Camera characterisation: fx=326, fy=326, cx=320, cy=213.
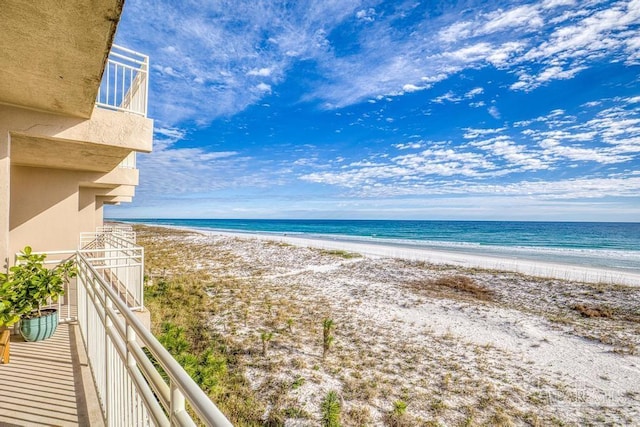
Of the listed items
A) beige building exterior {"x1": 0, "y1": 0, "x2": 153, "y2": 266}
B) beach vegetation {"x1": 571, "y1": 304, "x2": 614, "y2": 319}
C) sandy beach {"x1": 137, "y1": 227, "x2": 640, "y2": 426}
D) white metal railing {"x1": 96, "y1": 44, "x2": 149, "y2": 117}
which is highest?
white metal railing {"x1": 96, "y1": 44, "x2": 149, "y2": 117}

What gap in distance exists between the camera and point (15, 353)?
157 inches

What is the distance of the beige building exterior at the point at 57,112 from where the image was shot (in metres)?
2.61

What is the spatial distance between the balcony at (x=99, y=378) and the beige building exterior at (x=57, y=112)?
1.71 metres

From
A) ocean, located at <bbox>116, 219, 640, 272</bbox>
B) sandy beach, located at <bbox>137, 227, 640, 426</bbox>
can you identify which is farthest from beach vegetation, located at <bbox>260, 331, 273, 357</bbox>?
ocean, located at <bbox>116, 219, 640, 272</bbox>

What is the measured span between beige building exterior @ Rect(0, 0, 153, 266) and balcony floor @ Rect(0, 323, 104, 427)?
5.31 ft

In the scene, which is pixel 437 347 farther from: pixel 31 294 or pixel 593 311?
pixel 31 294

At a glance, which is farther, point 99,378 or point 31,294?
point 31,294

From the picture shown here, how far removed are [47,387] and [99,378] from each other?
1.96 feet

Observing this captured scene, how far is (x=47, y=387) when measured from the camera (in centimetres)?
325

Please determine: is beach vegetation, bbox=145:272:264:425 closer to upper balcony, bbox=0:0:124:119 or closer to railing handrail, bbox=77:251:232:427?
railing handrail, bbox=77:251:232:427

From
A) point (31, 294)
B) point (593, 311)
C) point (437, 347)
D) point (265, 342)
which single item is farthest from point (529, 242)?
point (31, 294)

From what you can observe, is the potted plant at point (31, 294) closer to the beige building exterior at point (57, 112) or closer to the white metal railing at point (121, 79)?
the beige building exterior at point (57, 112)

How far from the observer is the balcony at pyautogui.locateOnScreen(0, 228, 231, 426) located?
1.33 metres

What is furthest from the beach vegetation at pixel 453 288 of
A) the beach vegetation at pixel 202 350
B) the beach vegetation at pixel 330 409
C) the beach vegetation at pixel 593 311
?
the beach vegetation at pixel 202 350
